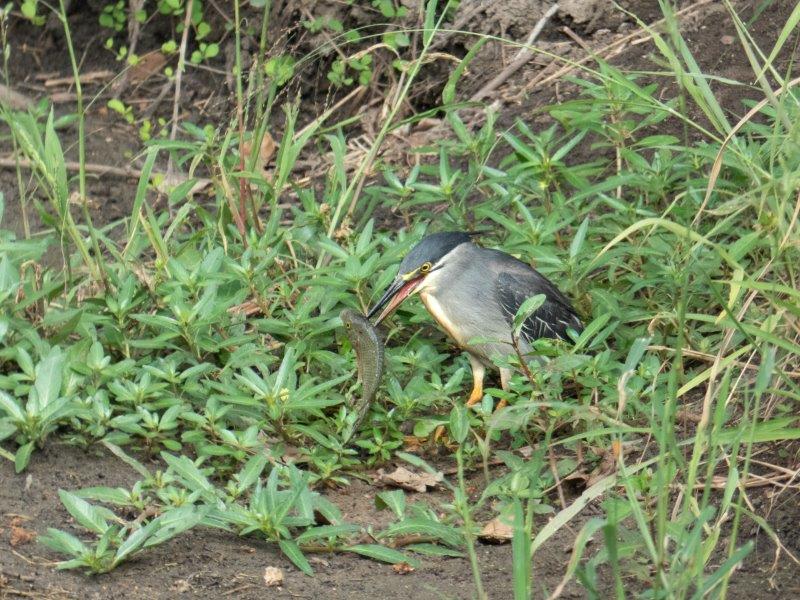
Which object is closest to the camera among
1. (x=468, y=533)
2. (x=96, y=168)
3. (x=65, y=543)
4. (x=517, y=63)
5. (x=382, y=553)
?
(x=468, y=533)

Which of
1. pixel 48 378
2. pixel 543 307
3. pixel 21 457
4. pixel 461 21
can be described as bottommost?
pixel 543 307

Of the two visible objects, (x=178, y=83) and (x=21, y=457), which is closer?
(x=21, y=457)

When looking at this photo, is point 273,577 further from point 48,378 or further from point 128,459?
point 48,378

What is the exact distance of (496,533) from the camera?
12.4 feet

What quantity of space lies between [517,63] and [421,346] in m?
2.33

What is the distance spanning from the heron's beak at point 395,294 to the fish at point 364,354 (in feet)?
0.68

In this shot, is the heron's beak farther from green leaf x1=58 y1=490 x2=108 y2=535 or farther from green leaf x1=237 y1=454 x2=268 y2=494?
green leaf x1=58 y1=490 x2=108 y2=535

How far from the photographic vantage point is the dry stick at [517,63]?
21.7 feet

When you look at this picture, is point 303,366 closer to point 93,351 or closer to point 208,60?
point 93,351

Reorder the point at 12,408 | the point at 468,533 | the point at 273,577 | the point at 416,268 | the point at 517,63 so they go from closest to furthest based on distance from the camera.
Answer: the point at 468,533, the point at 273,577, the point at 12,408, the point at 416,268, the point at 517,63

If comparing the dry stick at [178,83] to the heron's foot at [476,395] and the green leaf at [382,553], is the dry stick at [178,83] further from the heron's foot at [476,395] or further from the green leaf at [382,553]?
the green leaf at [382,553]

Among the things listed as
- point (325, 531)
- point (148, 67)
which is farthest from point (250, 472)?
point (148, 67)

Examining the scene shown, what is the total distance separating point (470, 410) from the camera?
4.86 meters

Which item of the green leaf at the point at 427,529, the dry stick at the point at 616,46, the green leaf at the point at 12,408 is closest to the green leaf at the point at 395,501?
the green leaf at the point at 427,529
